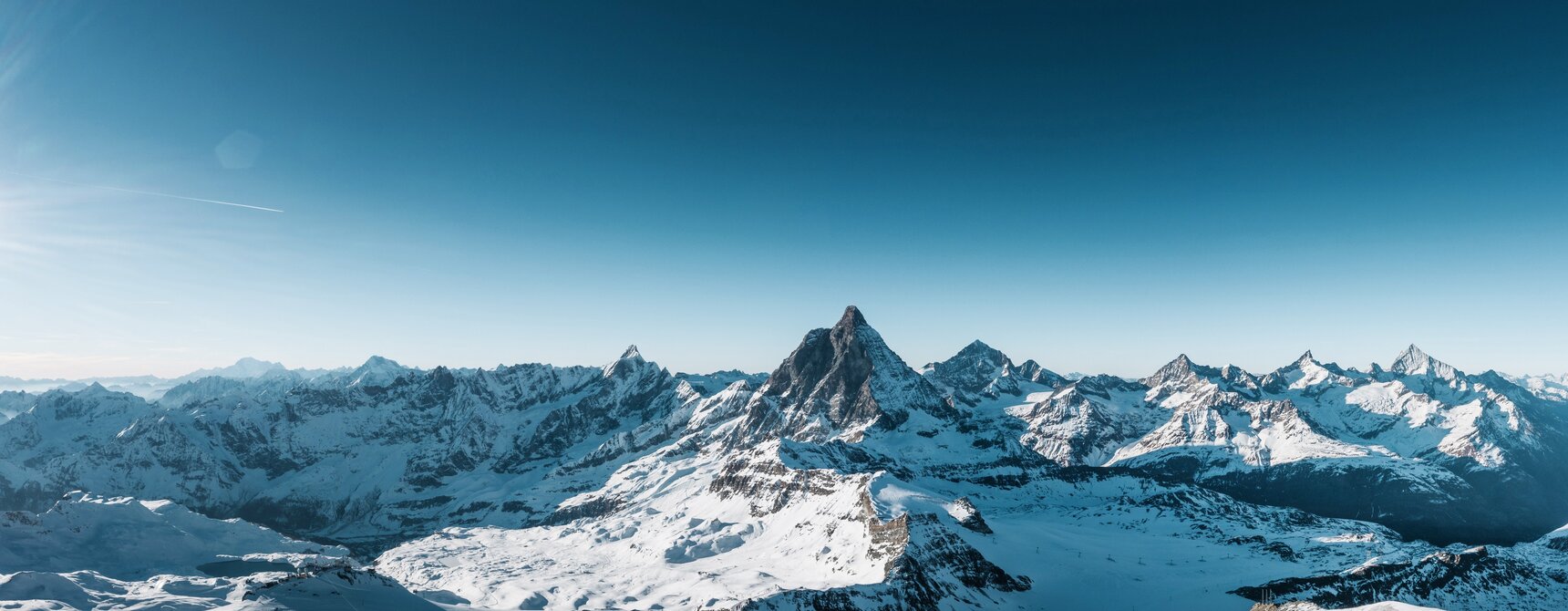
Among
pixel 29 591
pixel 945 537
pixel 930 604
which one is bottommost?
pixel 29 591

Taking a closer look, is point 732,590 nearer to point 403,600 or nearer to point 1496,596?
point 403,600

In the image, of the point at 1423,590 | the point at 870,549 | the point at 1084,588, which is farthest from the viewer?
the point at 1084,588

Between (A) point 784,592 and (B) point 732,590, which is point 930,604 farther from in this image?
(B) point 732,590

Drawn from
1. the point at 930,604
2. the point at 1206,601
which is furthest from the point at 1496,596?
the point at 930,604

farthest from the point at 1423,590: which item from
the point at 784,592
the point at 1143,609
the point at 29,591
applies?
the point at 29,591

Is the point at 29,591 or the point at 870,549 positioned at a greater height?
the point at 870,549

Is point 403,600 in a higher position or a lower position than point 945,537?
lower

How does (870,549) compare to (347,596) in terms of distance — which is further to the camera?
(870,549)

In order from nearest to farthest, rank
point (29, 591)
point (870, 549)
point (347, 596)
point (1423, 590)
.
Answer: point (347, 596) → point (29, 591) → point (1423, 590) → point (870, 549)

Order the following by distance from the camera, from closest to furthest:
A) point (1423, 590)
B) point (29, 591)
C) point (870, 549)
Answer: point (29, 591) → point (1423, 590) → point (870, 549)
